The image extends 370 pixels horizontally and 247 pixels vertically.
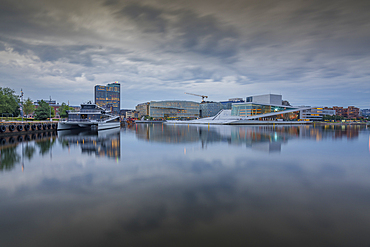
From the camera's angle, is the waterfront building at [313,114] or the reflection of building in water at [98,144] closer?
the reflection of building in water at [98,144]

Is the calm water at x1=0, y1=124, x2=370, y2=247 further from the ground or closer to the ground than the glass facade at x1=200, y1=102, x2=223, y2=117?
closer to the ground

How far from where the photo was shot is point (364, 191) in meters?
8.15

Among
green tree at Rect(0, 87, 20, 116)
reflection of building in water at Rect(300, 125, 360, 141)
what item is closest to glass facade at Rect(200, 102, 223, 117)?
reflection of building in water at Rect(300, 125, 360, 141)

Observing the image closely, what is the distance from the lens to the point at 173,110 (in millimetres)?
188875

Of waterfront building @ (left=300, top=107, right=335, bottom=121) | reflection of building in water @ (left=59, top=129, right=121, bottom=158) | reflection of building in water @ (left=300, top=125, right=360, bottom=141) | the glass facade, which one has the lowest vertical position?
reflection of building in water @ (left=300, top=125, right=360, bottom=141)

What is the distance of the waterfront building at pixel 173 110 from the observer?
183 meters

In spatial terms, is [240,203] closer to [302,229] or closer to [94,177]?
[302,229]

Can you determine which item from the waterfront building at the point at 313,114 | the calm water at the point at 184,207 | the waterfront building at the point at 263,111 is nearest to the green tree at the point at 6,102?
the calm water at the point at 184,207

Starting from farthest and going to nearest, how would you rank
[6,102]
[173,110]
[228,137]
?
[173,110] → [6,102] → [228,137]

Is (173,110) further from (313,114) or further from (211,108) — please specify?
(313,114)

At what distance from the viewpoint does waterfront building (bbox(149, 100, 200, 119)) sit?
183m

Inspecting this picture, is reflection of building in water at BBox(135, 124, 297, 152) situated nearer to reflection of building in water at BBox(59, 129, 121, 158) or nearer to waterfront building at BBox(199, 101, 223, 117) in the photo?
reflection of building in water at BBox(59, 129, 121, 158)

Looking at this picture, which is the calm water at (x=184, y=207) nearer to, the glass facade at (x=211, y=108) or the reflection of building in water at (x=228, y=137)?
the reflection of building in water at (x=228, y=137)

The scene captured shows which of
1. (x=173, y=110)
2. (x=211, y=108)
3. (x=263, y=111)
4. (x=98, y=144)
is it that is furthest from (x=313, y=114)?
(x=98, y=144)
